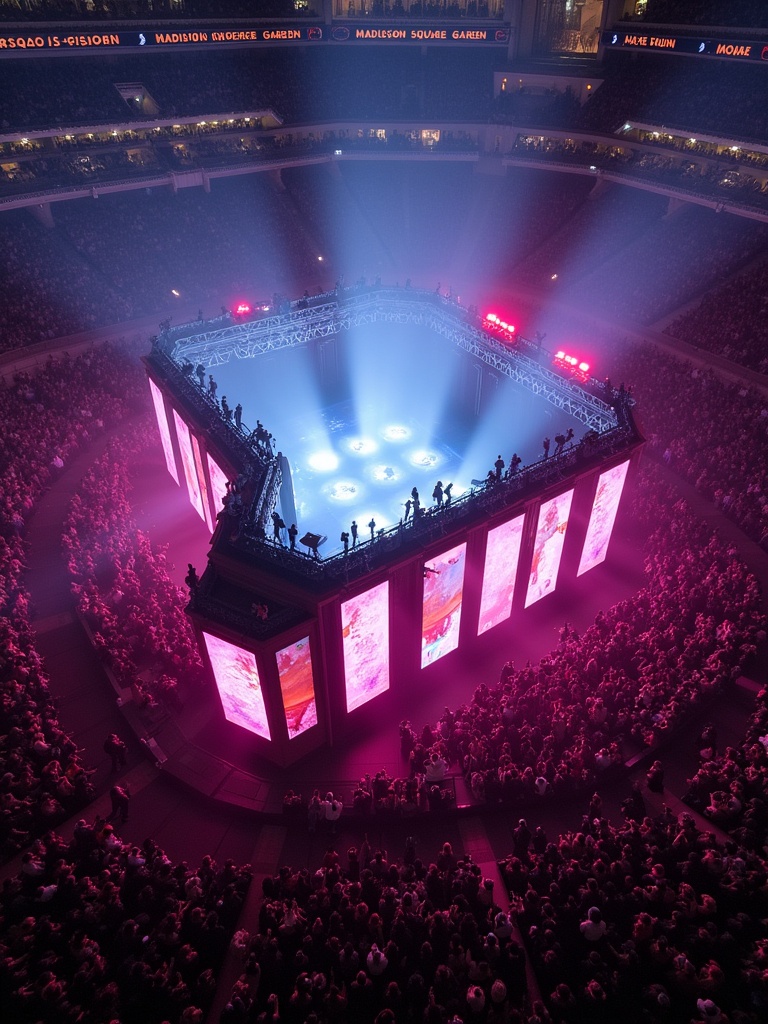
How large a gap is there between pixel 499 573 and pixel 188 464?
12.8 m

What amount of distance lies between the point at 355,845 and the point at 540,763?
15.4 ft

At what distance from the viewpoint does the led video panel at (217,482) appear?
1953 cm

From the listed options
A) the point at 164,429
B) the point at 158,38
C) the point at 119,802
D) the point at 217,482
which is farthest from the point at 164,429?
the point at 158,38

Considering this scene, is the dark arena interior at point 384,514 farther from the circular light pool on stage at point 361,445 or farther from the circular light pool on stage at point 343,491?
the circular light pool on stage at point 361,445

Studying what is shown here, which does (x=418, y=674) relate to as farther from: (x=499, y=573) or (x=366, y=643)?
(x=499, y=573)

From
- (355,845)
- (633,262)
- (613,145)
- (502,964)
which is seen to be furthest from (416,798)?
(613,145)

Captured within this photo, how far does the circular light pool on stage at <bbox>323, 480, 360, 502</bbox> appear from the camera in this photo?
2398 cm

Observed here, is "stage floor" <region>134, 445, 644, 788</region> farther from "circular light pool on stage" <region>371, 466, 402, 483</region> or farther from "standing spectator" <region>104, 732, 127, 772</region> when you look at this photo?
"circular light pool on stage" <region>371, 466, 402, 483</region>

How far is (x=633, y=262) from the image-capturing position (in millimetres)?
37000

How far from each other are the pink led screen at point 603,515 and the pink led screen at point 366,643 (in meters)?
8.42

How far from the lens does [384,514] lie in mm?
23078

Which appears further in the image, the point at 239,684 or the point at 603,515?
the point at 603,515

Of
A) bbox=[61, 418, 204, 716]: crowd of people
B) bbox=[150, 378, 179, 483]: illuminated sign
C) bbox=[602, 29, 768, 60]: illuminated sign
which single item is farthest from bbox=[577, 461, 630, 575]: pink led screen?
bbox=[602, 29, 768, 60]: illuminated sign

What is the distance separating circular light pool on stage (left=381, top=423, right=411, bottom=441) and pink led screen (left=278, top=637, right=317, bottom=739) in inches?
620
